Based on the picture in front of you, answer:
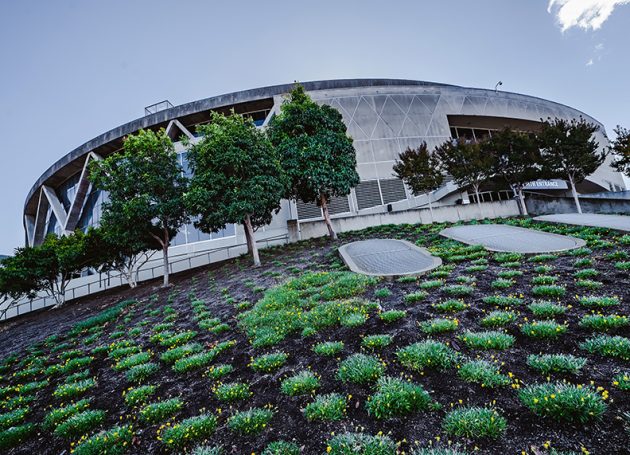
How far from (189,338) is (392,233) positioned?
1376cm

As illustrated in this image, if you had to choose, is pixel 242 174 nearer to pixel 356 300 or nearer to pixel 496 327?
pixel 356 300

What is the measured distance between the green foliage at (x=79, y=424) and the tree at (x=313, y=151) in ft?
46.3

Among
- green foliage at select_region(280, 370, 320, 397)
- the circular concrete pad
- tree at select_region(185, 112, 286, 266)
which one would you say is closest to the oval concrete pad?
the circular concrete pad

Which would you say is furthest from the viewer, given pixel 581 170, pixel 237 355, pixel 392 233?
pixel 581 170

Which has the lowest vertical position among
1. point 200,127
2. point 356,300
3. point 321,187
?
point 356,300

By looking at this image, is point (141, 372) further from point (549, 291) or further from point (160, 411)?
point (549, 291)

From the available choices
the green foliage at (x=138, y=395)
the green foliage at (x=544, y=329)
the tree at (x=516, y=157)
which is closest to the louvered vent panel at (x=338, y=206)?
the tree at (x=516, y=157)

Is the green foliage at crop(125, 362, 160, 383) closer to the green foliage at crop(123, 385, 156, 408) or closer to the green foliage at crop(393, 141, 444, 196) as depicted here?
the green foliage at crop(123, 385, 156, 408)

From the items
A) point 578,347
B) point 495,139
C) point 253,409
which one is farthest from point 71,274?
point 495,139

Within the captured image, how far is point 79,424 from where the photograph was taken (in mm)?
3904

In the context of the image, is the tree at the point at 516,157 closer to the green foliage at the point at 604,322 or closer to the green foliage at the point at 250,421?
the green foliage at the point at 604,322

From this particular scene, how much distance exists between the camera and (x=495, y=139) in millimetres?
21547

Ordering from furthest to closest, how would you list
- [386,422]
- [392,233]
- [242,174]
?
1. [392,233]
2. [242,174]
3. [386,422]

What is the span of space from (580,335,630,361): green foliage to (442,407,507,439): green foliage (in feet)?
6.01
